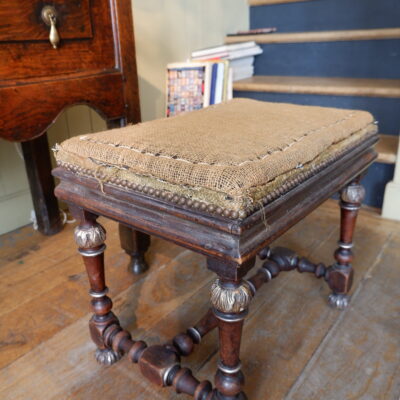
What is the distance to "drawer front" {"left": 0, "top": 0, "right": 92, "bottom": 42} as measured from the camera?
658 millimetres

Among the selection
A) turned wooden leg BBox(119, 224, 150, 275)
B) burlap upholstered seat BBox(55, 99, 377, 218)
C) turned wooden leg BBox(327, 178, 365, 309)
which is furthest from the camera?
turned wooden leg BBox(119, 224, 150, 275)

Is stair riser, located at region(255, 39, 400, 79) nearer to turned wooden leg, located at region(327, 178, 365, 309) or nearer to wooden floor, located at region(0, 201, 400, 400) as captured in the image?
wooden floor, located at region(0, 201, 400, 400)

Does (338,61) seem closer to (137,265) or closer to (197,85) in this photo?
(197,85)

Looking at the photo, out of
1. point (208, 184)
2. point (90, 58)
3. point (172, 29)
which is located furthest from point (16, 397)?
point (172, 29)

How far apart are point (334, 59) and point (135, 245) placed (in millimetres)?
1146

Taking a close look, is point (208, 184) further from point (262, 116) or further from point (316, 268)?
point (316, 268)

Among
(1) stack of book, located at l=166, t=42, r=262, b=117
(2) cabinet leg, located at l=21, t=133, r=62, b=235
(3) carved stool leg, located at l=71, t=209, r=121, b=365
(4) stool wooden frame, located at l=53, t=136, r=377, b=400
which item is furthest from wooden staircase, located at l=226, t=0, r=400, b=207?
(3) carved stool leg, located at l=71, t=209, r=121, b=365

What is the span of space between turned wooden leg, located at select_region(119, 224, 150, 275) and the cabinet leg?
1.18 feet

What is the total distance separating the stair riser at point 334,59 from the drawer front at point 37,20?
44.1 inches

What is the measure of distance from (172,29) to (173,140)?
1054 mm

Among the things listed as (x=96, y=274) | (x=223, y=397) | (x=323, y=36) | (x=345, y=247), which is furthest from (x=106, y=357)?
(x=323, y=36)

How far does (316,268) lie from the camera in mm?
922

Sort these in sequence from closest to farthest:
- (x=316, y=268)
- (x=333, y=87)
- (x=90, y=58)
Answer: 1. (x=90, y=58)
2. (x=316, y=268)
3. (x=333, y=87)

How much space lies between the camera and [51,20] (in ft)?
2.33
